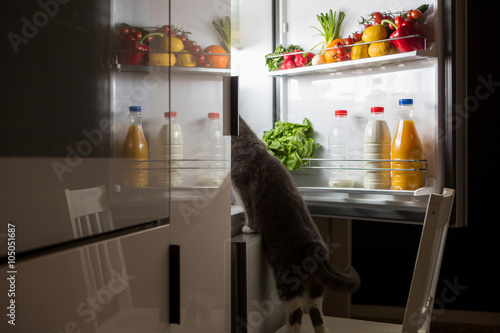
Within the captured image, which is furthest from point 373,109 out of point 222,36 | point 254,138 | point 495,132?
point 495,132

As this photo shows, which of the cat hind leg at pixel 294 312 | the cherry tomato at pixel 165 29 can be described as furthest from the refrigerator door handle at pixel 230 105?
the cat hind leg at pixel 294 312

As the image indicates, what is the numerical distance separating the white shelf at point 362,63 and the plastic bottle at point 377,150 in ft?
0.56

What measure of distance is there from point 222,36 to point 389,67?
875 millimetres

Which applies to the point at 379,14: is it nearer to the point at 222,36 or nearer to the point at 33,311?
the point at 222,36

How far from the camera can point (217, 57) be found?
952mm

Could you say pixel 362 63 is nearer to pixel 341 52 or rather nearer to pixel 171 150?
pixel 341 52

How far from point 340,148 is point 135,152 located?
46.6 inches

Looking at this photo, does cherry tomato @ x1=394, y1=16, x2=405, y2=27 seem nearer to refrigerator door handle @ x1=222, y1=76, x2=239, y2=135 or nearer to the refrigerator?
the refrigerator

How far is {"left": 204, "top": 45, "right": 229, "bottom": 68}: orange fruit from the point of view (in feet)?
3.00

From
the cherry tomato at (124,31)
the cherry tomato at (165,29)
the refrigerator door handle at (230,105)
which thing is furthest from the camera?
the refrigerator door handle at (230,105)

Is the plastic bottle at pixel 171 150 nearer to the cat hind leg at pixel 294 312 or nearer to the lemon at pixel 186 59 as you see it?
the lemon at pixel 186 59

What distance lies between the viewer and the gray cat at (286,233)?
1354 mm

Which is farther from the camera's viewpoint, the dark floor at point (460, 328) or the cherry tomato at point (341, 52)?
the dark floor at point (460, 328)

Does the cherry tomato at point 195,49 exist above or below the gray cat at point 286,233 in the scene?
above
